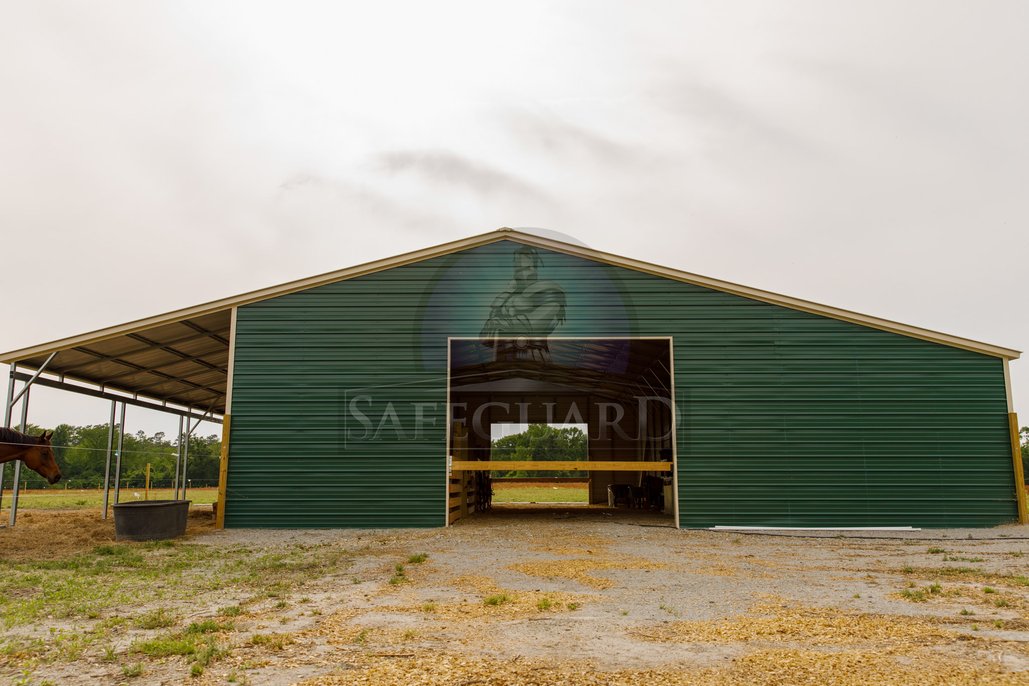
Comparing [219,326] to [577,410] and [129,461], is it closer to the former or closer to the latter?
[577,410]

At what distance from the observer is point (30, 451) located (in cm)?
1088

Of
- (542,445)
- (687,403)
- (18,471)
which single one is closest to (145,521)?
(18,471)

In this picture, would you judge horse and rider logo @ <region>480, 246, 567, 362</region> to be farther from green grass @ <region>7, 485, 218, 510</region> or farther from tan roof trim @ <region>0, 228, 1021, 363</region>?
green grass @ <region>7, 485, 218, 510</region>

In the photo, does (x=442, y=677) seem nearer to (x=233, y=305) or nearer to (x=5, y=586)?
(x=5, y=586)

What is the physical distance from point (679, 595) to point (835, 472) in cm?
731

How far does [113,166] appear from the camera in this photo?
1361cm

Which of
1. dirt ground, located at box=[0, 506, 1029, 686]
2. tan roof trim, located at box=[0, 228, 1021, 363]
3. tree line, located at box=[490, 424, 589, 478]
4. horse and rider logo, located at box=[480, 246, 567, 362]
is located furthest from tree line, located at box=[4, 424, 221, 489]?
dirt ground, located at box=[0, 506, 1029, 686]

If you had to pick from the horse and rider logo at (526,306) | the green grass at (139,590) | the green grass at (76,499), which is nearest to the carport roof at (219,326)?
the horse and rider logo at (526,306)

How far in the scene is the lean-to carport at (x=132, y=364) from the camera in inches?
488

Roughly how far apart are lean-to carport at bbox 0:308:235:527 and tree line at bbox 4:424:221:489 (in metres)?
19.8

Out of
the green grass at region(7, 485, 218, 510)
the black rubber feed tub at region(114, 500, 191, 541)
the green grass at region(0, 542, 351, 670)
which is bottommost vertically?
the green grass at region(7, 485, 218, 510)

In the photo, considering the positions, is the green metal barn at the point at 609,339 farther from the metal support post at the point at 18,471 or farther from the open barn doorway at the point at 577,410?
the metal support post at the point at 18,471

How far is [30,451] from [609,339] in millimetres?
9473

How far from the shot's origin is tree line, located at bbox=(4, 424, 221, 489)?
36031 mm
